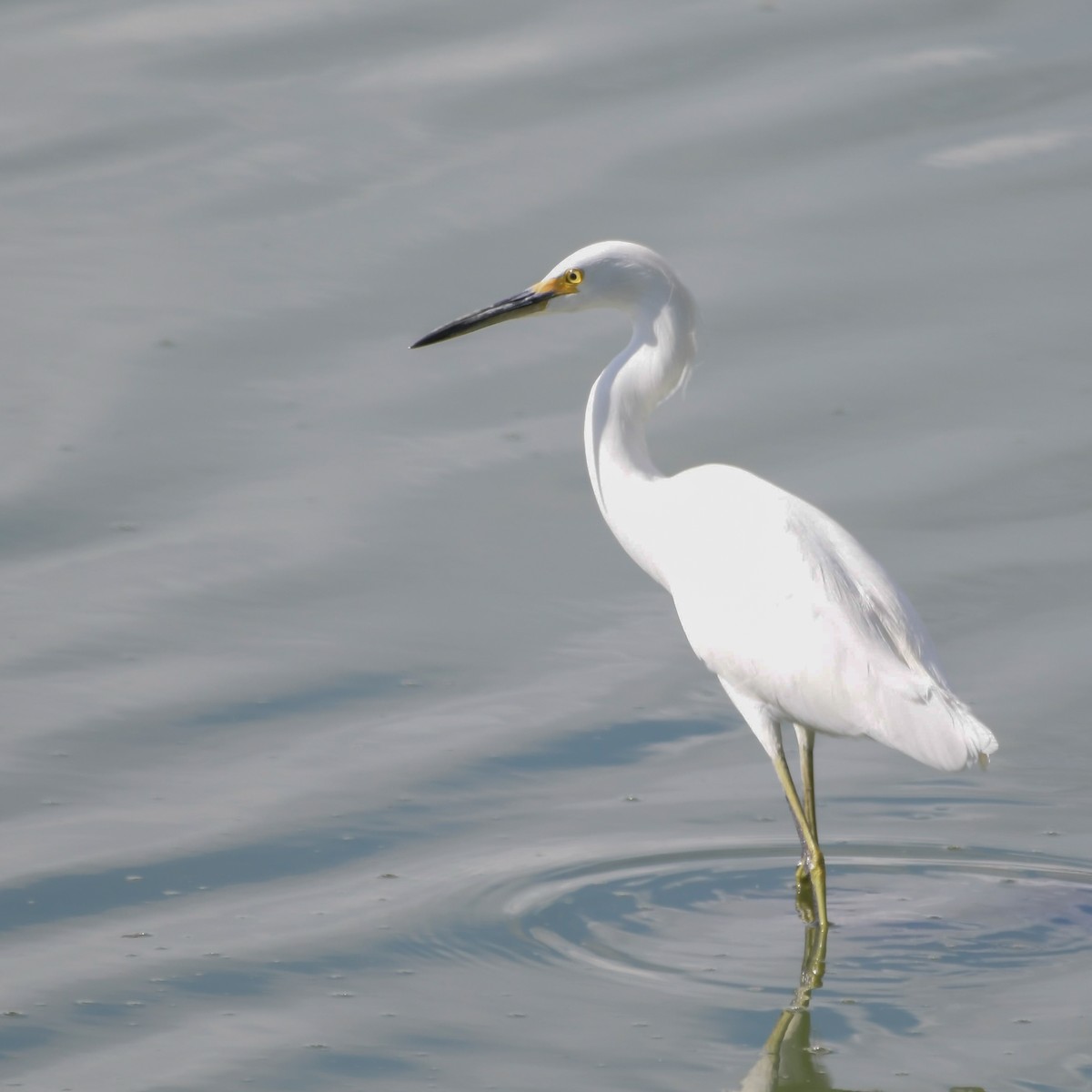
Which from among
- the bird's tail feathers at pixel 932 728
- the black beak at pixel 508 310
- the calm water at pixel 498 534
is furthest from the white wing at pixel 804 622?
the black beak at pixel 508 310

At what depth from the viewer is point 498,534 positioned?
21.1 feet

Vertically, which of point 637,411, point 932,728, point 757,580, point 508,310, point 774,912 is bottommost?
point 774,912

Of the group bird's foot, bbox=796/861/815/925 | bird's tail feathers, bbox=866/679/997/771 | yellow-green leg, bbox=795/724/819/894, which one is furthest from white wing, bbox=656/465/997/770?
bird's foot, bbox=796/861/815/925

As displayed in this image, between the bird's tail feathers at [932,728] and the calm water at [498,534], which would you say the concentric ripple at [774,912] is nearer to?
the calm water at [498,534]

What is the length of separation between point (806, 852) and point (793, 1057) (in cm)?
66

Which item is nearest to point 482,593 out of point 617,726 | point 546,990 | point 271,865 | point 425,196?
point 617,726

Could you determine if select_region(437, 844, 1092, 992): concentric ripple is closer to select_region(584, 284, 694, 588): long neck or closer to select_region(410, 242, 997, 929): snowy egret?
select_region(410, 242, 997, 929): snowy egret

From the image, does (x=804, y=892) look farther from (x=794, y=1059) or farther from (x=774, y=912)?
(x=794, y=1059)

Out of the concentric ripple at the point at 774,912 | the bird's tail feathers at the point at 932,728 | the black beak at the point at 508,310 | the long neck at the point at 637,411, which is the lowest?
the concentric ripple at the point at 774,912

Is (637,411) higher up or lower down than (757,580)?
higher up

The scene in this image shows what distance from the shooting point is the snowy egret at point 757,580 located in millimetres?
4297

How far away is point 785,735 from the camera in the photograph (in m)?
5.58

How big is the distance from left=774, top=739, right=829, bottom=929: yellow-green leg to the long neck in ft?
2.16

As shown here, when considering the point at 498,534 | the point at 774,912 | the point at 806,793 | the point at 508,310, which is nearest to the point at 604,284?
the point at 508,310
